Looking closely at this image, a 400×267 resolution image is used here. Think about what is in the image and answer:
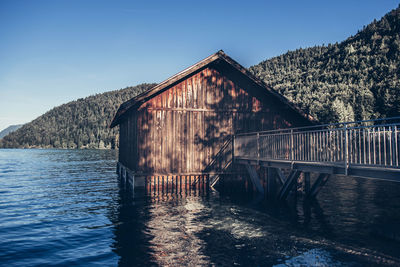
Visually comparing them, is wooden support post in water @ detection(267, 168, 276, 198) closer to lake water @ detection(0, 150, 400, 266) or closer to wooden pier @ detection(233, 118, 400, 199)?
wooden pier @ detection(233, 118, 400, 199)

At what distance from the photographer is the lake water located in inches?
309

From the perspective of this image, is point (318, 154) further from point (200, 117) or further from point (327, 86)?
point (327, 86)

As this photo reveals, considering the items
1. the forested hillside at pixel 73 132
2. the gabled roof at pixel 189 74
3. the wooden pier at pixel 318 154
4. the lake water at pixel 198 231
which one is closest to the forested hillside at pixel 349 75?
the gabled roof at pixel 189 74

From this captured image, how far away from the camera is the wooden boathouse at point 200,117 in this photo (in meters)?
Answer: 16.1

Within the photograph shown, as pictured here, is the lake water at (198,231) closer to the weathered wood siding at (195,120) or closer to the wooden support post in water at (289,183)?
the wooden support post in water at (289,183)

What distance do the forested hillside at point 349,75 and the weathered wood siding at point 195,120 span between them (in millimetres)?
55898

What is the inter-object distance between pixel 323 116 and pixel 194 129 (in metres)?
64.2

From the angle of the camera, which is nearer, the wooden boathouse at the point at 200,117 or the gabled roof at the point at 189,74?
the gabled roof at the point at 189,74

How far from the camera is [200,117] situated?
674 inches

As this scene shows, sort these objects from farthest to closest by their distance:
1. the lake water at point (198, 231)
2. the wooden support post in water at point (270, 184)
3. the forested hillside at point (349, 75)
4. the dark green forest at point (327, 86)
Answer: the dark green forest at point (327, 86) → the forested hillside at point (349, 75) → the wooden support post in water at point (270, 184) → the lake water at point (198, 231)

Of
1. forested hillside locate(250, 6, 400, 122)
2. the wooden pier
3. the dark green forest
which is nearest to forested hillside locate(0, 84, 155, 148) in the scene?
the dark green forest

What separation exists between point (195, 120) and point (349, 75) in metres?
93.9

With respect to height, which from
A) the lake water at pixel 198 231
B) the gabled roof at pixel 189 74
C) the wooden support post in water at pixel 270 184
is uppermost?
the gabled roof at pixel 189 74

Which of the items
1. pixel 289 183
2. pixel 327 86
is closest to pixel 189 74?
pixel 289 183
